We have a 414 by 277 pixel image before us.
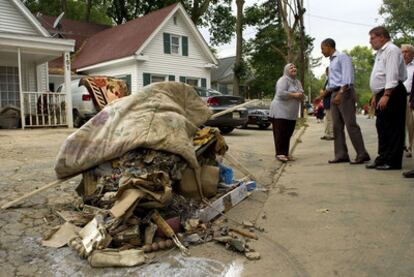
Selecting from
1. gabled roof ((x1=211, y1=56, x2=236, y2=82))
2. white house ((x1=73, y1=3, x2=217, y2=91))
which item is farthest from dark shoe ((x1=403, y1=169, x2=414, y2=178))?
gabled roof ((x1=211, y1=56, x2=236, y2=82))

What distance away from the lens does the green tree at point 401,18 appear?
4653 centimetres

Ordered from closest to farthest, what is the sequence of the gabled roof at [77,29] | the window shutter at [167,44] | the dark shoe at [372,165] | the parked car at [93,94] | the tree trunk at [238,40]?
the dark shoe at [372,165], the parked car at [93,94], the window shutter at [167,44], the tree trunk at [238,40], the gabled roof at [77,29]

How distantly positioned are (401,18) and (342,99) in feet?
156

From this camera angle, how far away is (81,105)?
1600cm

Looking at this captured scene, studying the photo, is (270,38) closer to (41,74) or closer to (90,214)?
(41,74)

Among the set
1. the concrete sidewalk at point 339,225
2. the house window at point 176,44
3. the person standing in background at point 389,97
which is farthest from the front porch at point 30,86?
the person standing in background at point 389,97

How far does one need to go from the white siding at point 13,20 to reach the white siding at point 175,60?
6.03m

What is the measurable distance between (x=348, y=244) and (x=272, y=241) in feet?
1.95

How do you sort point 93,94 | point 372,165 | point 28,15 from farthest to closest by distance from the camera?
point 28,15 < point 93,94 < point 372,165

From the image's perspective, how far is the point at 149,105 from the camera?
405 cm

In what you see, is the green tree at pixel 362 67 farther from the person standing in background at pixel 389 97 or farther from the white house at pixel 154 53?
the person standing in background at pixel 389 97

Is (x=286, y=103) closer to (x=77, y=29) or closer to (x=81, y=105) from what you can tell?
(x=81, y=105)

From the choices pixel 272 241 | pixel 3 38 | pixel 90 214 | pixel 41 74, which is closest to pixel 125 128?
pixel 90 214

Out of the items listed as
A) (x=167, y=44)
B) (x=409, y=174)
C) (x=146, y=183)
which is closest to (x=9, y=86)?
(x=167, y=44)
